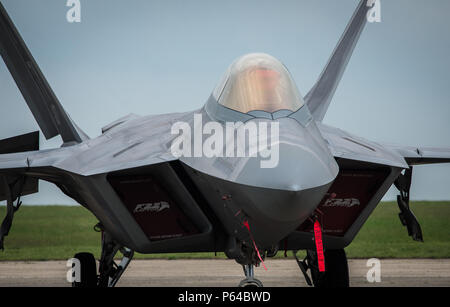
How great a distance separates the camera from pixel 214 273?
1226 centimetres

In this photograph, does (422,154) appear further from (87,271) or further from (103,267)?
(87,271)

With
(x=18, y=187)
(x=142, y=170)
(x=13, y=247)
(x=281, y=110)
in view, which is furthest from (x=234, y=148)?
(x=13, y=247)

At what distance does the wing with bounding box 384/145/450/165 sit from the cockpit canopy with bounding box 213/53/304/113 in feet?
7.49

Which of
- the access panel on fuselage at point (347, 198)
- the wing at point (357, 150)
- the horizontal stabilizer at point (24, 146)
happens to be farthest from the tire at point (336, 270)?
the horizontal stabilizer at point (24, 146)

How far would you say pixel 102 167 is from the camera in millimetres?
5969

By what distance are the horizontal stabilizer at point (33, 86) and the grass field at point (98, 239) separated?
7.43 meters

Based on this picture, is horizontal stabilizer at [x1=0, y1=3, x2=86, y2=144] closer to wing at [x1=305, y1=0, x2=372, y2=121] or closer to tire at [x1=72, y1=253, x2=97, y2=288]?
tire at [x1=72, y1=253, x2=97, y2=288]

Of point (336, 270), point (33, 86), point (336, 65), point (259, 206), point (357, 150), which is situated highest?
point (33, 86)

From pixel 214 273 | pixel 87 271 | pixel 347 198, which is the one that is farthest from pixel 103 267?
pixel 214 273

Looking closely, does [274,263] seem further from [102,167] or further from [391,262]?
[102,167]

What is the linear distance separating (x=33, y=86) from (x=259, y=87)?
3536mm

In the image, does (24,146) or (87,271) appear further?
(87,271)

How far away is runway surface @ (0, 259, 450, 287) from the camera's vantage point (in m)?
10.7

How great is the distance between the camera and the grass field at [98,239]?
51.4 ft
